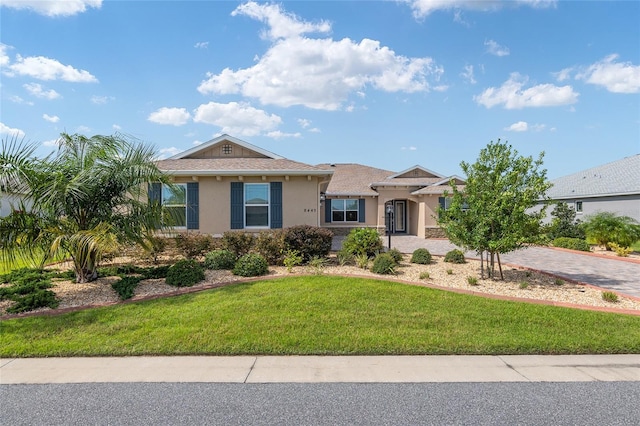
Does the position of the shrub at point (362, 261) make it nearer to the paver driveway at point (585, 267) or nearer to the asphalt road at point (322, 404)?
the paver driveway at point (585, 267)

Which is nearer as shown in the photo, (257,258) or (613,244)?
(257,258)

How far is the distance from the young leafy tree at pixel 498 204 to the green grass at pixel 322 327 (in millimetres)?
2199

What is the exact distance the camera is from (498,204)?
834 centimetres

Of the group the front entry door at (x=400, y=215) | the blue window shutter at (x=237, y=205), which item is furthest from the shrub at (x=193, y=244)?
the front entry door at (x=400, y=215)

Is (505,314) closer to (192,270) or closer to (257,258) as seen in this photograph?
(257,258)

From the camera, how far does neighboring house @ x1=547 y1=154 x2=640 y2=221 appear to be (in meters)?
20.1

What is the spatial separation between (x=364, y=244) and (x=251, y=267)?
3.67 m

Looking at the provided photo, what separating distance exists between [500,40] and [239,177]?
443 inches

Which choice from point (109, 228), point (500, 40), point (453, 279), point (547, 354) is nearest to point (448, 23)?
point (500, 40)

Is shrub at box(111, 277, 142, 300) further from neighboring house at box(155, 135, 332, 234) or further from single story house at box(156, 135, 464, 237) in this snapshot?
neighboring house at box(155, 135, 332, 234)

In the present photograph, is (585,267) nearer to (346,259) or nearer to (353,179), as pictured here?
(346,259)

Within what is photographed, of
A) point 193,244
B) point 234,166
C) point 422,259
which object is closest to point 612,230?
point 422,259

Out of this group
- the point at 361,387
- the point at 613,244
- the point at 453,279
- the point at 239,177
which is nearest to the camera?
the point at 361,387

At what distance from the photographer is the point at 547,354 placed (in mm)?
4707
